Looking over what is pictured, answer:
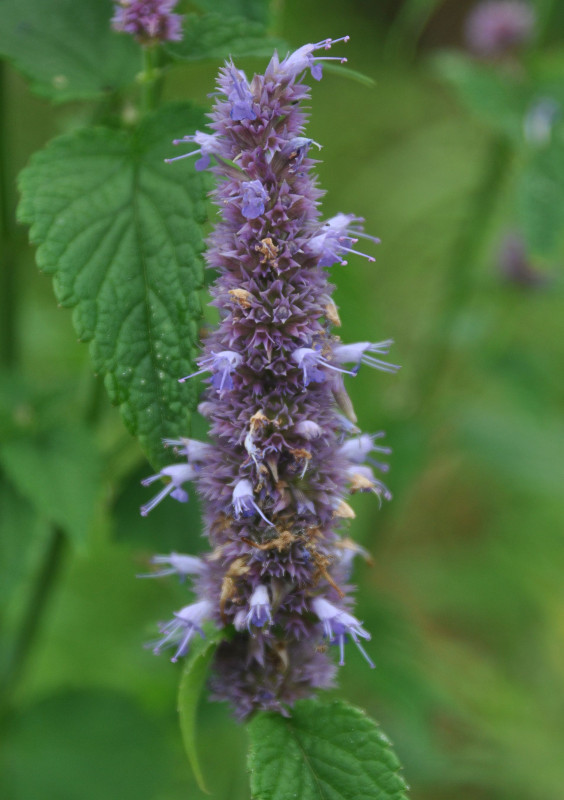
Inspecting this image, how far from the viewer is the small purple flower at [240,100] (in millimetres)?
1121

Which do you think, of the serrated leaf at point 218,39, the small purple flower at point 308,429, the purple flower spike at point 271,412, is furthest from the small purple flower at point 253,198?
the serrated leaf at point 218,39

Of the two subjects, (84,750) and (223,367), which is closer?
(223,367)

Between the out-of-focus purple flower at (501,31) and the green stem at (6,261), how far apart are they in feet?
5.61

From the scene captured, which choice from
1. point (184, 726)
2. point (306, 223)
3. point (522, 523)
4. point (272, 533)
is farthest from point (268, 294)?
point (522, 523)

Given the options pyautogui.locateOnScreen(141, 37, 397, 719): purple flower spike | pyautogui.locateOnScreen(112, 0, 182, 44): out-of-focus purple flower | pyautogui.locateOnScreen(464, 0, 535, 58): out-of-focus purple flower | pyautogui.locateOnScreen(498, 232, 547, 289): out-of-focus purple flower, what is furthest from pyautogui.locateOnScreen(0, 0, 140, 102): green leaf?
pyautogui.locateOnScreen(498, 232, 547, 289): out-of-focus purple flower

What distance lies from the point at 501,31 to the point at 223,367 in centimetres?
217

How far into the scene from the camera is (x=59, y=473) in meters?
1.71

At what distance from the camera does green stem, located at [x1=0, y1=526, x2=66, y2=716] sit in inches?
74.5

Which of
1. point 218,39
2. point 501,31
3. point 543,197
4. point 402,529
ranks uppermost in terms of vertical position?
point 501,31

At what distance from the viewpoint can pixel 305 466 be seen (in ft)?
3.99

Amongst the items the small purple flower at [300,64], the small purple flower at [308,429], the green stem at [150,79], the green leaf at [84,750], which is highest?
the green stem at [150,79]

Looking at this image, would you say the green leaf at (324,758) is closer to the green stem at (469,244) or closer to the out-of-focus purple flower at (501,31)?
the green stem at (469,244)

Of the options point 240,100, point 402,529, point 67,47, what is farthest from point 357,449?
point 402,529

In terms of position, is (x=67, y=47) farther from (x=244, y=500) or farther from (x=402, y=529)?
(x=402, y=529)
